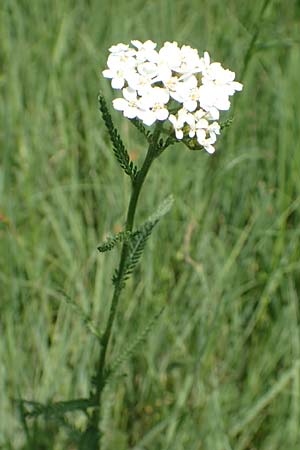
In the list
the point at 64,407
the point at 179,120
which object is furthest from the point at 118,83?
the point at 64,407

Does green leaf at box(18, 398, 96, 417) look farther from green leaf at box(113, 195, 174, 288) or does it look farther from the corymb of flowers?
the corymb of flowers

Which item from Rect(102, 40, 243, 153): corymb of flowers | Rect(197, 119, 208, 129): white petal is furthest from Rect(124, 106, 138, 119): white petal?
Rect(197, 119, 208, 129): white petal

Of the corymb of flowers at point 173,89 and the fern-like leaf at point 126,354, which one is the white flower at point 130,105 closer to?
the corymb of flowers at point 173,89

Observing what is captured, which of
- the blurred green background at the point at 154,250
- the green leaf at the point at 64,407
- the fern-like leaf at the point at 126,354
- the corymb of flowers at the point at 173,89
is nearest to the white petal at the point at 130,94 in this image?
the corymb of flowers at the point at 173,89

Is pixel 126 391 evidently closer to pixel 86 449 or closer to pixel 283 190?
pixel 86 449

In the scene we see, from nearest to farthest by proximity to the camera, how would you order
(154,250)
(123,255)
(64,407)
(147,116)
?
(147,116) → (123,255) → (64,407) → (154,250)

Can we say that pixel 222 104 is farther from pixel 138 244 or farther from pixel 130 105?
pixel 138 244
